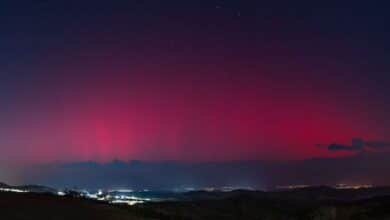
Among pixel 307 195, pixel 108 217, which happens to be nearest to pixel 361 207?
pixel 108 217

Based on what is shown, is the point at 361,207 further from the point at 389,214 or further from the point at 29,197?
the point at 29,197

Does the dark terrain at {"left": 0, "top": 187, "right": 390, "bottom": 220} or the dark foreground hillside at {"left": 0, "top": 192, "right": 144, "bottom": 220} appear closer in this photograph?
the dark foreground hillside at {"left": 0, "top": 192, "right": 144, "bottom": 220}

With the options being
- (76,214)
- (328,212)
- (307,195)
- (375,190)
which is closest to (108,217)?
(76,214)

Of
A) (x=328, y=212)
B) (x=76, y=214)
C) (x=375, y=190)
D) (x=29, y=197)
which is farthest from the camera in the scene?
(x=375, y=190)

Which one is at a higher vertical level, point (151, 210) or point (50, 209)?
point (50, 209)

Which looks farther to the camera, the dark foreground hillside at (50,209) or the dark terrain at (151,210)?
the dark terrain at (151,210)

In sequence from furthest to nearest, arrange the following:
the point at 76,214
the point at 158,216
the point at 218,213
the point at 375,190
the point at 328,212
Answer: the point at 375,190, the point at 218,213, the point at 328,212, the point at 158,216, the point at 76,214

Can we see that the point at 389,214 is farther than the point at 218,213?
No

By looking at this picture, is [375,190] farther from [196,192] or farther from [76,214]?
[76,214]

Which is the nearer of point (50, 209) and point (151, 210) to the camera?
point (50, 209)
